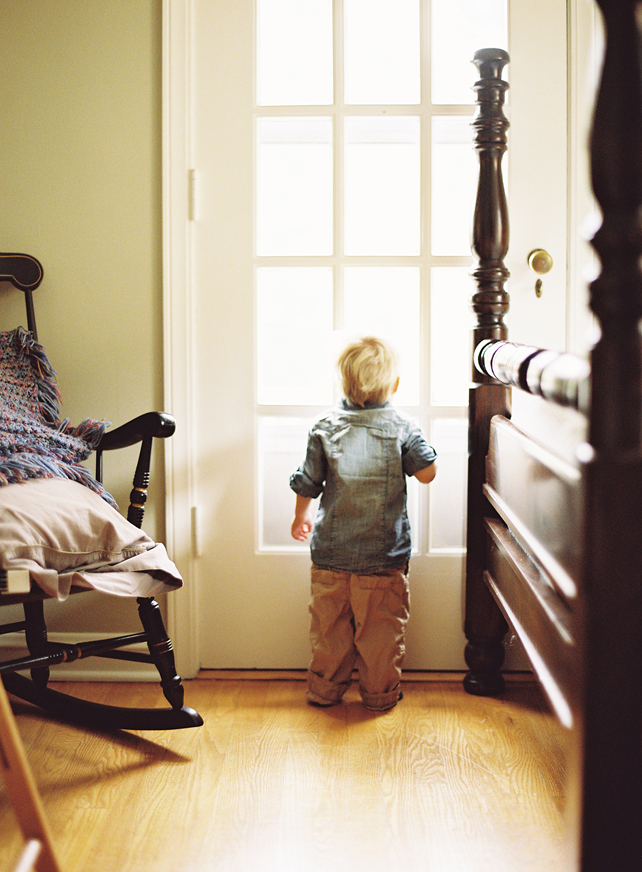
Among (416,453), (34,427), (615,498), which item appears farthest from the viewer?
(416,453)

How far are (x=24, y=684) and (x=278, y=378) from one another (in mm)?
937

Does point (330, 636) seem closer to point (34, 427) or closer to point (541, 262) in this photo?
point (34, 427)

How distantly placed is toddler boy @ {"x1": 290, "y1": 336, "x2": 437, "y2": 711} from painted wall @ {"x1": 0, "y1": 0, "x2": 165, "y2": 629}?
451 mm

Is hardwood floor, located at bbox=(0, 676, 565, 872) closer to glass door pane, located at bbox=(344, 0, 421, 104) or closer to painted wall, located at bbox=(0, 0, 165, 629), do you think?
painted wall, located at bbox=(0, 0, 165, 629)

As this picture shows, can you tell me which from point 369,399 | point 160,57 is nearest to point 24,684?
point 369,399

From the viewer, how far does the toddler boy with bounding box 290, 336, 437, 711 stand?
1619 millimetres

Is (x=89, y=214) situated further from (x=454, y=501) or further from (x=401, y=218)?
(x=454, y=501)

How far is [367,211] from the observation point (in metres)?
1.78

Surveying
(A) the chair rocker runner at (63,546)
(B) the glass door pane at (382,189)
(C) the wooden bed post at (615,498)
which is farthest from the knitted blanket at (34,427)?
(C) the wooden bed post at (615,498)

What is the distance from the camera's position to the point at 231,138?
1725 mm

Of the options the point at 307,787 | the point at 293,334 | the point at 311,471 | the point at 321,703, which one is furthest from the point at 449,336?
the point at 307,787

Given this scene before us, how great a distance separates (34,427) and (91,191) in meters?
0.63

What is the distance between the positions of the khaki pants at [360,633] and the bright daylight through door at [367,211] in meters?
0.20

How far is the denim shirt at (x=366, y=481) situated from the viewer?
5.31 ft
